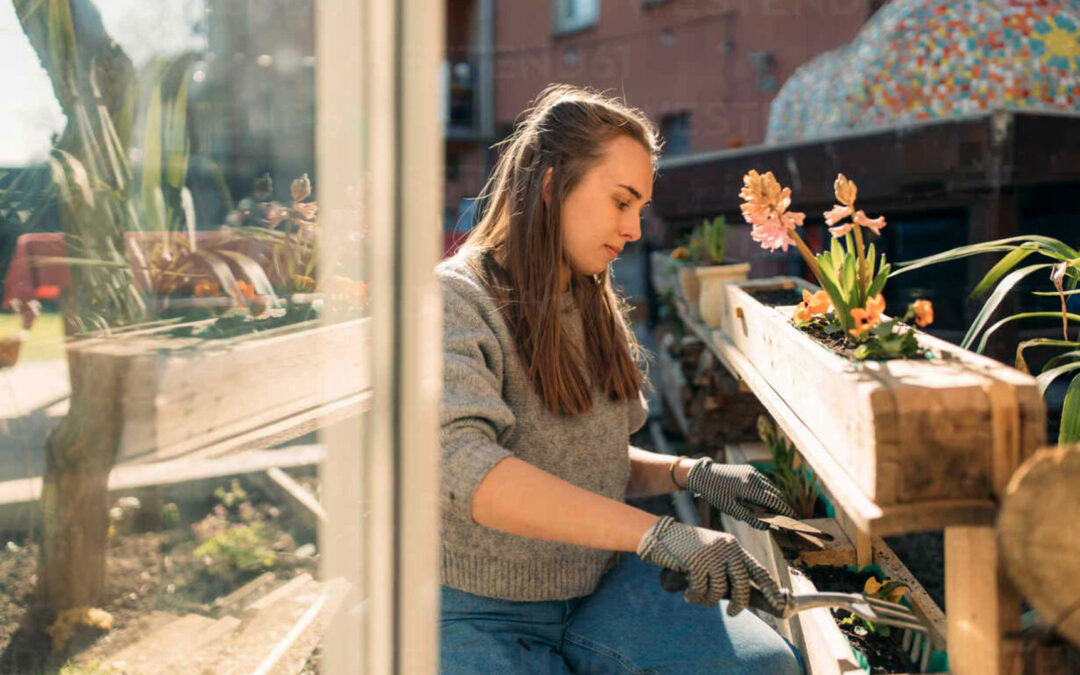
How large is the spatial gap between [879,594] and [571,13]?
992 centimetres

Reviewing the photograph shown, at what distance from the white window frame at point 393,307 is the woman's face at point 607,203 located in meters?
0.88

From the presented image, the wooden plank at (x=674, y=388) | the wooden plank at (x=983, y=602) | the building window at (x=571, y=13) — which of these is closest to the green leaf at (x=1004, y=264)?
the wooden plank at (x=983, y=602)

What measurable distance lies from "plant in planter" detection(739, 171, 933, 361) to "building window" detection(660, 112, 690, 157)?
7579mm

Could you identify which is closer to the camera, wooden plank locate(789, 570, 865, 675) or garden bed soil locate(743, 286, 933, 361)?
garden bed soil locate(743, 286, 933, 361)

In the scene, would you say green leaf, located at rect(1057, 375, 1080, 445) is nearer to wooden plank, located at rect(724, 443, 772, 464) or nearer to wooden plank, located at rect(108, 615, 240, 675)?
wooden plank, located at rect(108, 615, 240, 675)

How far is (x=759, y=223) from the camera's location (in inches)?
54.4

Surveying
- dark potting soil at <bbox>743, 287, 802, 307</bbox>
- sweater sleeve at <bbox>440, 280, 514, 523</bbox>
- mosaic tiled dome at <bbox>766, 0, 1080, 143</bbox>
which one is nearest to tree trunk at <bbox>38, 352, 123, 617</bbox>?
sweater sleeve at <bbox>440, 280, 514, 523</bbox>

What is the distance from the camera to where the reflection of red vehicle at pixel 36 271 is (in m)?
0.87

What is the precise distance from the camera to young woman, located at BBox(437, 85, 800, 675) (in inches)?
59.0

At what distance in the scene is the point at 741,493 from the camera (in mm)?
1663

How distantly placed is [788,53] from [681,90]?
1.69 meters

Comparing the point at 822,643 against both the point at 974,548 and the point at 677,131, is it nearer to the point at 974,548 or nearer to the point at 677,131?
the point at 974,548

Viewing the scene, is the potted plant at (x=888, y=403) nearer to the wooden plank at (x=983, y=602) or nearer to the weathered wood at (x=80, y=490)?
the wooden plank at (x=983, y=602)

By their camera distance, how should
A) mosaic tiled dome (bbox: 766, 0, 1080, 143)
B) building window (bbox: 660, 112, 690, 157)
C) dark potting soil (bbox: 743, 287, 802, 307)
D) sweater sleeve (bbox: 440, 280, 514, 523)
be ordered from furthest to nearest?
1. building window (bbox: 660, 112, 690, 157)
2. mosaic tiled dome (bbox: 766, 0, 1080, 143)
3. dark potting soil (bbox: 743, 287, 802, 307)
4. sweater sleeve (bbox: 440, 280, 514, 523)
